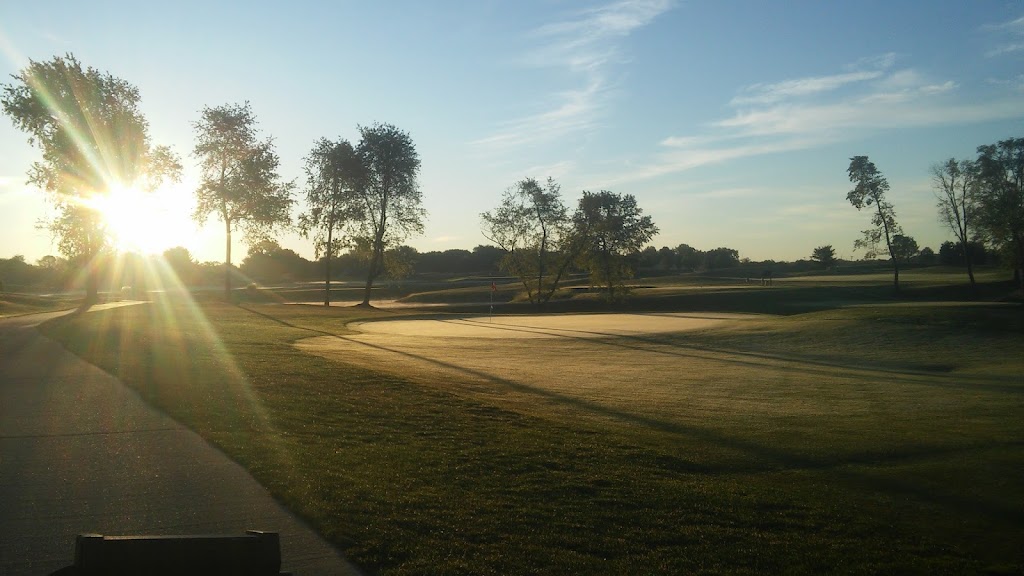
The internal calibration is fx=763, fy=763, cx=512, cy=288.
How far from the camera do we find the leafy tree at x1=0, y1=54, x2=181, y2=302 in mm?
37062

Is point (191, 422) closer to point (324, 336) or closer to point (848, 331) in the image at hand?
point (324, 336)

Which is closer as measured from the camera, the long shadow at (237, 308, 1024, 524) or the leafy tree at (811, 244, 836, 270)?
the long shadow at (237, 308, 1024, 524)

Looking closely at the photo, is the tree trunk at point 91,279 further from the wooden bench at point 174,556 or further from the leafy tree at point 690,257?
the leafy tree at point 690,257

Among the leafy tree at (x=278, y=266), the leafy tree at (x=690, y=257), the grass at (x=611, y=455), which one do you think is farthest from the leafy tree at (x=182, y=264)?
the leafy tree at (x=690, y=257)

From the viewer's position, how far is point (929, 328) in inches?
1266

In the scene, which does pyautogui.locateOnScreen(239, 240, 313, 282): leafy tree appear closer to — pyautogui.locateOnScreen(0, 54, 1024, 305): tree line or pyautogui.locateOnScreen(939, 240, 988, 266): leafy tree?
pyautogui.locateOnScreen(0, 54, 1024, 305): tree line

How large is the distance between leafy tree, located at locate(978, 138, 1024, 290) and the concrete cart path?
69212 mm

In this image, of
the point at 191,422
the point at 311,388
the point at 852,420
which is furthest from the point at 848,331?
the point at 191,422

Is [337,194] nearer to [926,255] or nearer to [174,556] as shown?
[174,556]

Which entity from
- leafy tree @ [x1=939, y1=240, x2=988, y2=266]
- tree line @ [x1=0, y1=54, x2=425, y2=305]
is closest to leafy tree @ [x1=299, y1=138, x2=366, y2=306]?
tree line @ [x1=0, y1=54, x2=425, y2=305]

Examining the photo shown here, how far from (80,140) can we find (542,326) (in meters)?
26.0

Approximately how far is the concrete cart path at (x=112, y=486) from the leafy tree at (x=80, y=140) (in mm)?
30249

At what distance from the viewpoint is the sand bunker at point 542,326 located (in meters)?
38.2

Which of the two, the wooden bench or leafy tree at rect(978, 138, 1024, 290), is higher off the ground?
leafy tree at rect(978, 138, 1024, 290)
